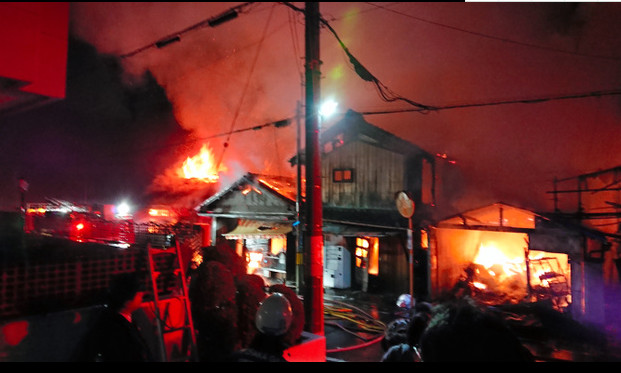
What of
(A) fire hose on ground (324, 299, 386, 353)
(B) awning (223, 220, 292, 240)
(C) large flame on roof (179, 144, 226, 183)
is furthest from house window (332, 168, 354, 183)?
(C) large flame on roof (179, 144, 226, 183)

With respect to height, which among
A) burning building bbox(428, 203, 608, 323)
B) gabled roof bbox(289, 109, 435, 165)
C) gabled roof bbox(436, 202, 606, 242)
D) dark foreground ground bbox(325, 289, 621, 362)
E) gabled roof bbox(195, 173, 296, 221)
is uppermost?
gabled roof bbox(289, 109, 435, 165)

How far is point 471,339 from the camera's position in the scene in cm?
251

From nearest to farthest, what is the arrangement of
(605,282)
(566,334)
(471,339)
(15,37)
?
(471,339) < (15,37) < (566,334) < (605,282)

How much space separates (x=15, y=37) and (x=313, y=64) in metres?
7.93

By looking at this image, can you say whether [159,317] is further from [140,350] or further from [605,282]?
[605,282]

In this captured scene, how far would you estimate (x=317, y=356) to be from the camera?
6383mm

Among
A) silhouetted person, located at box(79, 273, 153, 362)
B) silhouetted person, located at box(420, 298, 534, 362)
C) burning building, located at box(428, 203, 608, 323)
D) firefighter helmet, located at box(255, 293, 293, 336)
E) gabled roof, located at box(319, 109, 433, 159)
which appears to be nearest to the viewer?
silhouetted person, located at box(420, 298, 534, 362)

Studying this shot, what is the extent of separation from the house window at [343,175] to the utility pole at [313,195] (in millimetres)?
11391

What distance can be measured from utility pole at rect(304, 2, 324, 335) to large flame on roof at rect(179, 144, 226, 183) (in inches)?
1318

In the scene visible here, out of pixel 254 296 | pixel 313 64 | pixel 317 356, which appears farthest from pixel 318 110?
pixel 317 356

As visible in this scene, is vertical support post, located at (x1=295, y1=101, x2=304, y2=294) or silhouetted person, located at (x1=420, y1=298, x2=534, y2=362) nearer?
silhouetted person, located at (x1=420, y1=298, x2=534, y2=362)

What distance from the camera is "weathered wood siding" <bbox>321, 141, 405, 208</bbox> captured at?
17.4 metres

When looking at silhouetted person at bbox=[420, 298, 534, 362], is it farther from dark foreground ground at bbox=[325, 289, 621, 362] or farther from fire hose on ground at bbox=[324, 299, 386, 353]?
fire hose on ground at bbox=[324, 299, 386, 353]

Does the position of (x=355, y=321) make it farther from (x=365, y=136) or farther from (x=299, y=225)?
(x=365, y=136)
